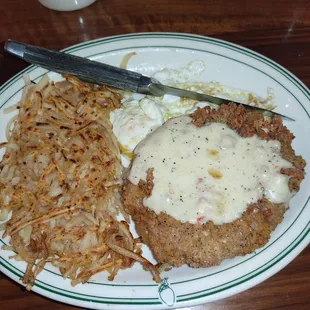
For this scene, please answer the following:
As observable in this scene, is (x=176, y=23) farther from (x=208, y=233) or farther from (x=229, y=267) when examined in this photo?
(x=229, y=267)

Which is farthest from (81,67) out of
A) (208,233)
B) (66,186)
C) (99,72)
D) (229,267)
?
(229,267)

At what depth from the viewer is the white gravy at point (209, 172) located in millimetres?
2426

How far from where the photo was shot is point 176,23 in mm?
3777

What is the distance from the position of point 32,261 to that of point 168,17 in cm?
236

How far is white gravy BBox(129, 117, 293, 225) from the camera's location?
95.5 inches

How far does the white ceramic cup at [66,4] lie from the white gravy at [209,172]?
185cm

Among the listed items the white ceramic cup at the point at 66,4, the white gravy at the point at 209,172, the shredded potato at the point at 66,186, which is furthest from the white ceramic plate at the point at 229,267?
the white ceramic cup at the point at 66,4

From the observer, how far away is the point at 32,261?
2500mm

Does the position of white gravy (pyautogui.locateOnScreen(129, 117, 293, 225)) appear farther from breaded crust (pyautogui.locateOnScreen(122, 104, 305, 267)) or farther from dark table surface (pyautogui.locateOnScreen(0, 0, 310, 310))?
dark table surface (pyautogui.locateOnScreen(0, 0, 310, 310))

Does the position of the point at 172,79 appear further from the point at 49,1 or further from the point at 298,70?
the point at 49,1

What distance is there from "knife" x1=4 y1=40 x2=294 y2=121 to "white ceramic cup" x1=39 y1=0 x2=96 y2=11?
3.17ft

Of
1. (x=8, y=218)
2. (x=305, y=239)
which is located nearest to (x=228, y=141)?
(x=305, y=239)

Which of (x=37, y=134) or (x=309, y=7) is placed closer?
(x=37, y=134)

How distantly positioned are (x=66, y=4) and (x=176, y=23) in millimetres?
988
